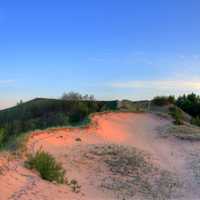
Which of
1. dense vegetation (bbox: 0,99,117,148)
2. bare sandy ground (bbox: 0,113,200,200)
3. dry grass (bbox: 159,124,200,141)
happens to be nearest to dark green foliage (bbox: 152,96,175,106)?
dense vegetation (bbox: 0,99,117,148)

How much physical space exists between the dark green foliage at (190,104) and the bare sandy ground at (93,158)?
12.0 meters

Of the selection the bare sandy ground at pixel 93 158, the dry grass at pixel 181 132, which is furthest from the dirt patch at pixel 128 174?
the dry grass at pixel 181 132

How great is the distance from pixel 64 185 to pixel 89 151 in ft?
15.5

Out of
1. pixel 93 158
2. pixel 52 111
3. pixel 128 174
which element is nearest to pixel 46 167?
pixel 128 174

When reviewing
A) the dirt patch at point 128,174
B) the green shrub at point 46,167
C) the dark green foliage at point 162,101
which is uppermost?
the dark green foliage at point 162,101

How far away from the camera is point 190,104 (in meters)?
39.5

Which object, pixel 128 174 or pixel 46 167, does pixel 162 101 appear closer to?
pixel 128 174

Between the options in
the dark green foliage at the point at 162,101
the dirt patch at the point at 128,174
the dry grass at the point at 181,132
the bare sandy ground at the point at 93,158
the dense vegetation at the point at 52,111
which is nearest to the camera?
the bare sandy ground at the point at 93,158

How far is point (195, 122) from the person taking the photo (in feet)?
99.6

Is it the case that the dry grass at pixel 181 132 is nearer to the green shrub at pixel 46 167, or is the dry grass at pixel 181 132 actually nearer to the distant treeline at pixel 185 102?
the green shrub at pixel 46 167

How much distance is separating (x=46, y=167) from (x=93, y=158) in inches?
158

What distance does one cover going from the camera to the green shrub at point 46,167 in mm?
11263

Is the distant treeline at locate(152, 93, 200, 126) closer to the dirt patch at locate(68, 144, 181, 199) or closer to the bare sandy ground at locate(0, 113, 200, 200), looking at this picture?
the bare sandy ground at locate(0, 113, 200, 200)

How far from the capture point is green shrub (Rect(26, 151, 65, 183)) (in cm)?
1126
